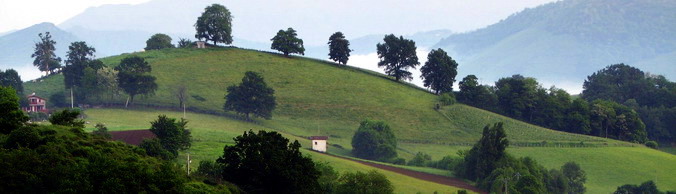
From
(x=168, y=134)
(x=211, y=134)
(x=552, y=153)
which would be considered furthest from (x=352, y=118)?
(x=168, y=134)

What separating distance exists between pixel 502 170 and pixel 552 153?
128 feet

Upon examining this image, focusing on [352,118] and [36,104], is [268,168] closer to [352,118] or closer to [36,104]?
[352,118]

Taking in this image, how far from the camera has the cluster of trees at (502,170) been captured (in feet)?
406

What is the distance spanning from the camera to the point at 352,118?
6905 inches

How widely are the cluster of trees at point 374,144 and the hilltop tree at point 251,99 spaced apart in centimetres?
2159

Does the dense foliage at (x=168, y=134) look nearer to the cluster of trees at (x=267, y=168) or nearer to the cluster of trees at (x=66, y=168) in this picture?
the cluster of trees at (x=267, y=168)

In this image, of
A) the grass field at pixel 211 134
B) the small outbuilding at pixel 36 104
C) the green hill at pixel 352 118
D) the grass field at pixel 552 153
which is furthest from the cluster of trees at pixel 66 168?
the small outbuilding at pixel 36 104

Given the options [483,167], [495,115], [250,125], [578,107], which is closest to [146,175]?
[483,167]

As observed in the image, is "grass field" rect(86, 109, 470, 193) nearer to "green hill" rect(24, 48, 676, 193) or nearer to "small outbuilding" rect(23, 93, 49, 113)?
"green hill" rect(24, 48, 676, 193)

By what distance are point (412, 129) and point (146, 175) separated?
386 feet

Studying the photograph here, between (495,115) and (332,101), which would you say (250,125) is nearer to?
(332,101)

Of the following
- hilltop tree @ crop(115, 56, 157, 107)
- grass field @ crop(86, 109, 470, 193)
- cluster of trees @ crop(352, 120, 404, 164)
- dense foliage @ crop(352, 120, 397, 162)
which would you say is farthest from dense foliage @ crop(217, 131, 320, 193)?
hilltop tree @ crop(115, 56, 157, 107)

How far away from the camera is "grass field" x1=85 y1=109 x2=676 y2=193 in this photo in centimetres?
13725

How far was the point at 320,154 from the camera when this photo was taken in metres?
130
